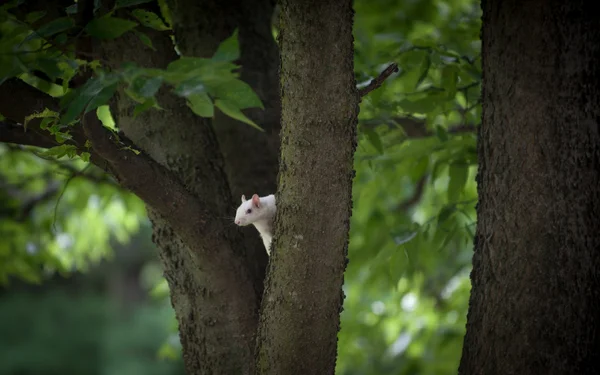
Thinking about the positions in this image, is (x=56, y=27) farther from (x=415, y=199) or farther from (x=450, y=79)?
(x=415, y=199)

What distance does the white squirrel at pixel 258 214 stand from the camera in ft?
7.07

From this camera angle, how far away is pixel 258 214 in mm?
2250

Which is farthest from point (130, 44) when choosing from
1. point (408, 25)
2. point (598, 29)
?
point (408, 25)

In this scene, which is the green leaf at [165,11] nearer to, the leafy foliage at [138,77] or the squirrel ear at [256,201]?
the squirrel ear at [256,201]

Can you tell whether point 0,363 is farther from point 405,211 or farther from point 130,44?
point 130,44

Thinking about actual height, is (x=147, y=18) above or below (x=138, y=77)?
above

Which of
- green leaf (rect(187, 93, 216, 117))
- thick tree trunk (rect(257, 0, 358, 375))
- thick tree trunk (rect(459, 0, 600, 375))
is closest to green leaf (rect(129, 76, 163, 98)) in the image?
green leaf (rect(187, 93, 216, 117))

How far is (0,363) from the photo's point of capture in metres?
8.64

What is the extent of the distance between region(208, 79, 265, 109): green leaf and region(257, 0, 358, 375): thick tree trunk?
13 centimetres

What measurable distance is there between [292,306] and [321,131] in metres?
0.49

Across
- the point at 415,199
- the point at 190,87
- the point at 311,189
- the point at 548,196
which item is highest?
the point at 415,199

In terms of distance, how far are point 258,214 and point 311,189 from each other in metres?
0.71

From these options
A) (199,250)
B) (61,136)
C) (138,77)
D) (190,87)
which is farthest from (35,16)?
(199,250)

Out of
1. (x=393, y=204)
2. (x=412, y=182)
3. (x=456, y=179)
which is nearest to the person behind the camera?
(x=456, y=179)
